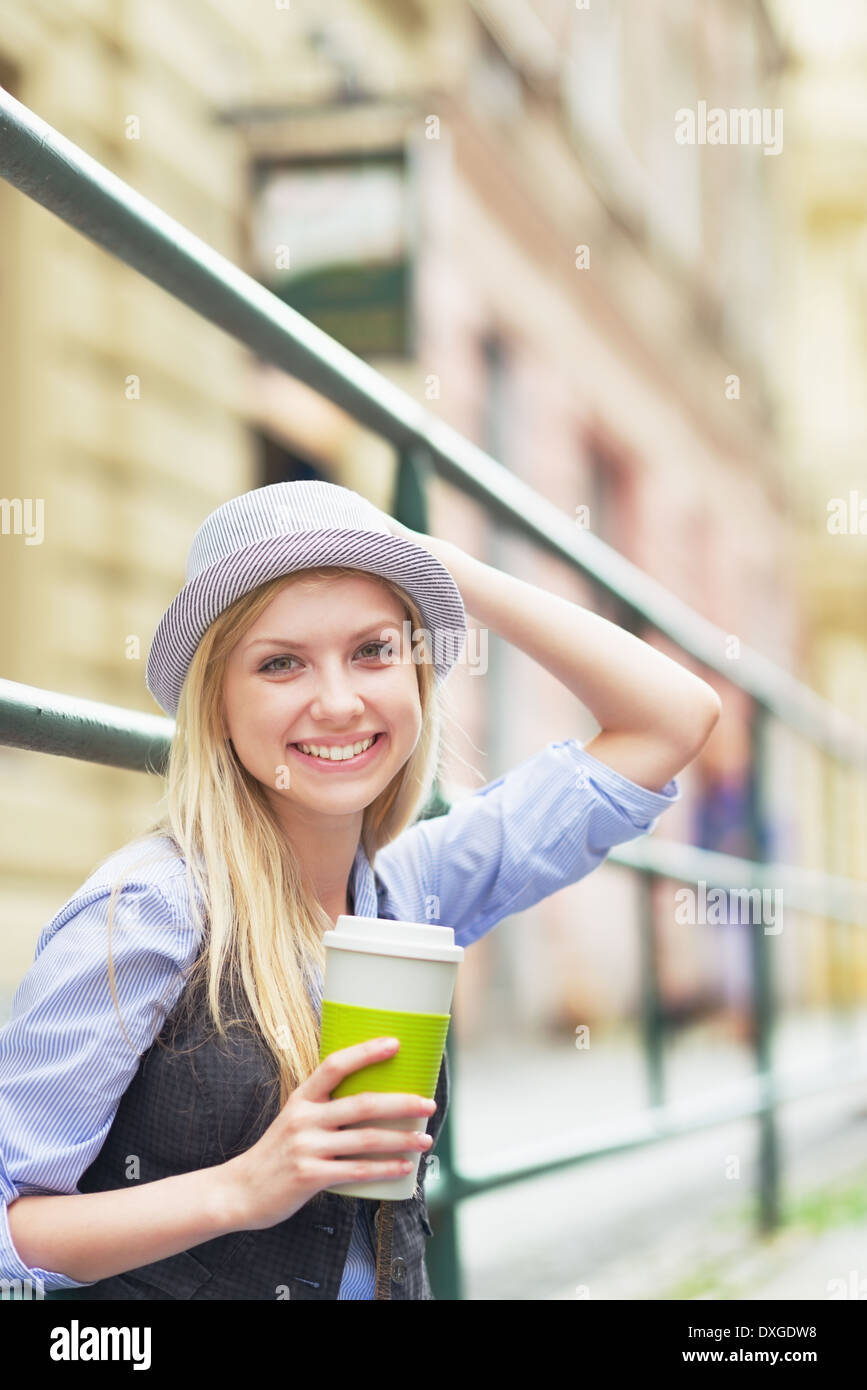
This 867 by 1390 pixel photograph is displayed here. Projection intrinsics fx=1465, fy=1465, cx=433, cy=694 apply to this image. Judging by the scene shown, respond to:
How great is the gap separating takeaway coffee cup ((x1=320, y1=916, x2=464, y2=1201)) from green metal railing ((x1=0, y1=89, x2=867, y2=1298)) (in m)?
0.30

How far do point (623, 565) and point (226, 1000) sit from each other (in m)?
1.26

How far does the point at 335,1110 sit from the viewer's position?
0.87m

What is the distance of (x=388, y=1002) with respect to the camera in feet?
2.93

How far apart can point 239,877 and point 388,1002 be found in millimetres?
216

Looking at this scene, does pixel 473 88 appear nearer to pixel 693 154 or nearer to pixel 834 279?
pixel 693 154

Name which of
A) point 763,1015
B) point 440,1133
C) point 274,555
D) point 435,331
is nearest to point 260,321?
point 274,555

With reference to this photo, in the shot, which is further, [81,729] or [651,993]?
[651,993]

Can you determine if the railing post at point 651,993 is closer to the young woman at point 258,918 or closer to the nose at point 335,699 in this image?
the young woman at point 258,918

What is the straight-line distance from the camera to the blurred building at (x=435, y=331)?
472 cm

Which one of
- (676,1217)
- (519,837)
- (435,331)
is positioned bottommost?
(676,1217)

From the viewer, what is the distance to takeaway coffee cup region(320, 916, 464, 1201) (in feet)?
2.92

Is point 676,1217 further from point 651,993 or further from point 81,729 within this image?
point 81,729

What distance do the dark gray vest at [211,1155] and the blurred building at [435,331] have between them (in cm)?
40

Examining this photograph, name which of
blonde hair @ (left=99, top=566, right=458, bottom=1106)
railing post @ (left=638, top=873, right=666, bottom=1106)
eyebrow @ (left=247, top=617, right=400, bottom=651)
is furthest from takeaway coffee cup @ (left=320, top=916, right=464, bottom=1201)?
railing post @ (left=638, top=873, right=666, bottom=1106)
